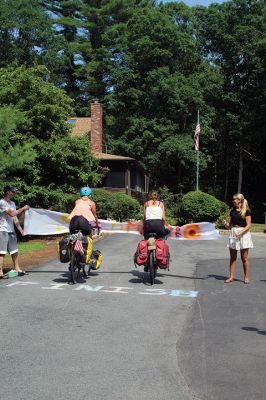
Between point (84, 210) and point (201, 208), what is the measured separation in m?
20.3

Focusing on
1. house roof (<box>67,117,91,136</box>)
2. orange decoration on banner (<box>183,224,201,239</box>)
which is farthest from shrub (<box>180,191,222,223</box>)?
orange decoration on banner (<box>183,224,201,239</box>)

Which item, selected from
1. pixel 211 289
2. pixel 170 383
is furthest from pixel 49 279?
pixel 170 383

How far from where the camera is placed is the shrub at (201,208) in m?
30.1

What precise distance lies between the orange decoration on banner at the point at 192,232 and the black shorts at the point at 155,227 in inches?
92.7

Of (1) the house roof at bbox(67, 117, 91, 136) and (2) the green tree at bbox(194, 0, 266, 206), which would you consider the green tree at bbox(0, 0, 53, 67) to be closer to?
(1) the house roof at bbox(67, 117, 91, 136)

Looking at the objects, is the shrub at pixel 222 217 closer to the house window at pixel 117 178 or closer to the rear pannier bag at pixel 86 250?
the house window at pixel 117 178

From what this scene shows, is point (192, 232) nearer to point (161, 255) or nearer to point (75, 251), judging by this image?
point (161, 255)

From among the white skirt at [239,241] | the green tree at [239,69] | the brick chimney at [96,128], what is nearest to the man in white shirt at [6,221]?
the white skirt at [239,241]

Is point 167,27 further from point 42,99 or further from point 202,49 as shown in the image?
point 42,99

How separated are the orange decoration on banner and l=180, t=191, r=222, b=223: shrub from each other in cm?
1735

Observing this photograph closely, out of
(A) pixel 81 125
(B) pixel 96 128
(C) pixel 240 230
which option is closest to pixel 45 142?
(C) pixel 240 230

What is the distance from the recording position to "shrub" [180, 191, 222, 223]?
3009 centimetres

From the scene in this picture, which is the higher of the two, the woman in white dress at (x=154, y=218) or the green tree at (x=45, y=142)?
the green tree at (x=45, y=142)

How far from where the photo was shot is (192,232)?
12.8m
